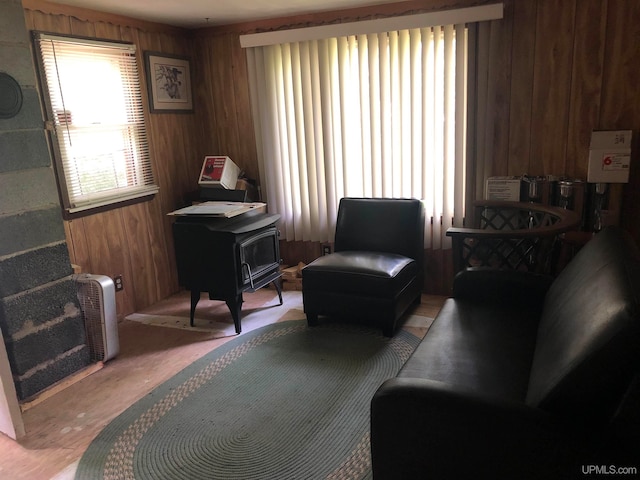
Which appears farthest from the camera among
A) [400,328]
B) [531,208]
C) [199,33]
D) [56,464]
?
[199,33]

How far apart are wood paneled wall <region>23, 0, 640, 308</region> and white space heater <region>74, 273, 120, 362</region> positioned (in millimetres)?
505

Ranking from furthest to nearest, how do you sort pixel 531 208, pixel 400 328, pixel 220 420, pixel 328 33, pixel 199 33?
pixel 199 33
pixel 328 33
pixel 400 328
pixel 531 208
pixel 220 420

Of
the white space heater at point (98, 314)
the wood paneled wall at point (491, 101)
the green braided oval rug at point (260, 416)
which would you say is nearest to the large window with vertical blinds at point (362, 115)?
the wood paneled wall at point (491, 101)

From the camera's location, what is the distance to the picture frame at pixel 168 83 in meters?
3.72

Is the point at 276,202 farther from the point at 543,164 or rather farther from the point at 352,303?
the point at 543,164

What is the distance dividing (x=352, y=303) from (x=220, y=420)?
3.70 ft

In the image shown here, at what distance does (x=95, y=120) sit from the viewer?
10.8 ft

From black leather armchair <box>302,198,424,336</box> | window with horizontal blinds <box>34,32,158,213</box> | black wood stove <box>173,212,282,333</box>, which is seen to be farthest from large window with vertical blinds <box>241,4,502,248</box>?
window with horizontal blinds <box>34,32,158,213</box>

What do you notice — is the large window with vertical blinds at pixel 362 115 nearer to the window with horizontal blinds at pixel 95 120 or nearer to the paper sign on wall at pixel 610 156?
the paper sign on wall at pixel 610 156

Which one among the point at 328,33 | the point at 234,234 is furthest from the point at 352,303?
the point at 328,33

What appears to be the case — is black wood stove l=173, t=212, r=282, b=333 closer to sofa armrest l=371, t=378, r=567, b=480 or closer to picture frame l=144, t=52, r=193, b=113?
picture frame l=144, t=52, r=193, b=113

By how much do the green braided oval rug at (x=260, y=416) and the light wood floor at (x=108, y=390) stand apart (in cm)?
9

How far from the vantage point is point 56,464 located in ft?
6.69

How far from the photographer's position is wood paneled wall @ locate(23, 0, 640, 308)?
9.67 ft
